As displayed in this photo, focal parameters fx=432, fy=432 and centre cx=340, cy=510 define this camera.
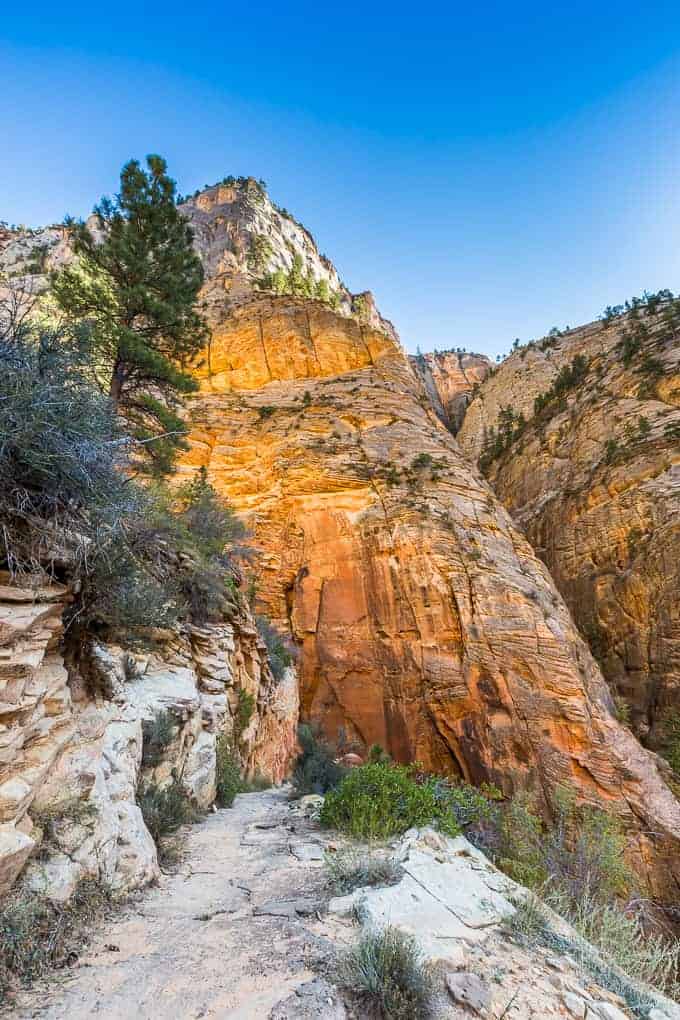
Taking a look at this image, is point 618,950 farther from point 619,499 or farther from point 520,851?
point 619,499

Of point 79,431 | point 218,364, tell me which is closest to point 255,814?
point 79,431

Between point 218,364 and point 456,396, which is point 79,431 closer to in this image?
point 218,364

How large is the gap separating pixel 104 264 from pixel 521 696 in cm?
1613

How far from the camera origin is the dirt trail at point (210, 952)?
2.19 metres

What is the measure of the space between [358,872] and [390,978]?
161cm

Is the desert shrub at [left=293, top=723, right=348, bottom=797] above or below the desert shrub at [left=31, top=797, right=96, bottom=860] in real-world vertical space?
below

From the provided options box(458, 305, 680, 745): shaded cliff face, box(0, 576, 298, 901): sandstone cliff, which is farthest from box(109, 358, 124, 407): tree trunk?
box(458, 305, 680, 745): shaded cliff face

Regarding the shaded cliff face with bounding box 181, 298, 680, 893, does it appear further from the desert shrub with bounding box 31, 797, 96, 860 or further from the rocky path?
the desert shrub with bounding box 31, 797, 96, 860

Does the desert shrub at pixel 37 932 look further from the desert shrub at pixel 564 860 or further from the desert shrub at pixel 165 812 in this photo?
the desert shrub at pixel 564 860

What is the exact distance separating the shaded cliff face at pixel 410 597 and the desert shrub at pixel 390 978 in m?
10.7

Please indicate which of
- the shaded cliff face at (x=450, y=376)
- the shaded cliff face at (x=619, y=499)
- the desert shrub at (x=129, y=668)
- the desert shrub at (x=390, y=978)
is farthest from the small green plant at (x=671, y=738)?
the shaded cliff face at (x=450, y=376)

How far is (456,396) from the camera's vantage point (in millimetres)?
46844

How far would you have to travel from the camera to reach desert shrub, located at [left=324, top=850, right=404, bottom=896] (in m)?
3.61

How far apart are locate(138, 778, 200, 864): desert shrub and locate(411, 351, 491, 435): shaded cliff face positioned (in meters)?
42.4
